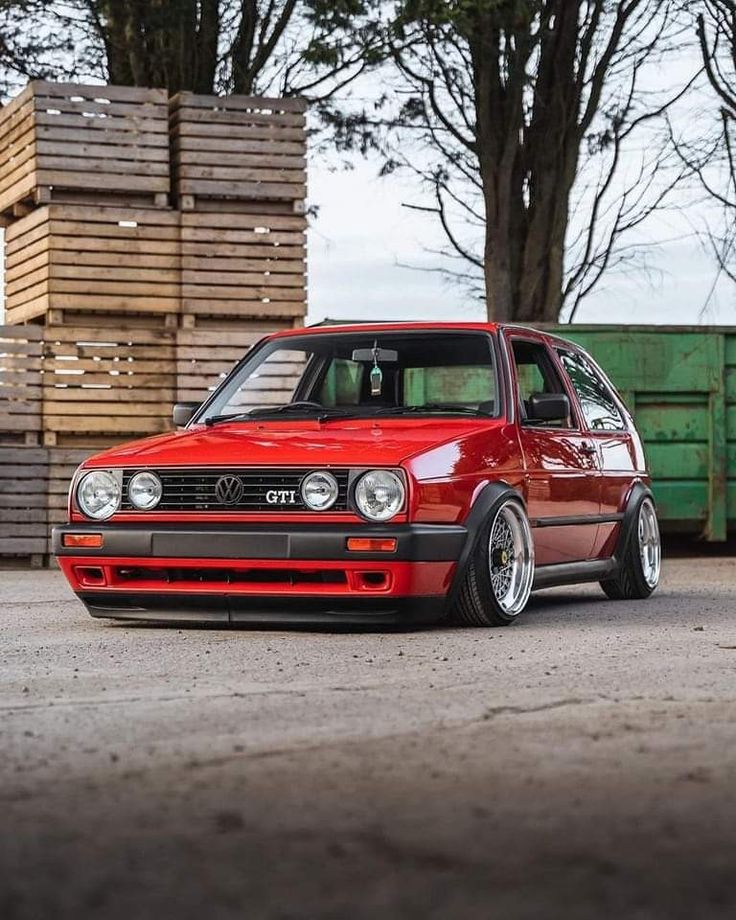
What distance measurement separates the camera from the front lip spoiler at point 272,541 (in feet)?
25.6

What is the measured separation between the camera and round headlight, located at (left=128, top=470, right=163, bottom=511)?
8352 millimetres

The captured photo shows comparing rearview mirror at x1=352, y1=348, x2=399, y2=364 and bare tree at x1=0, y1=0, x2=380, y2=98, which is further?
bare tree at x1=0, y1=0, x2=380, y2=98

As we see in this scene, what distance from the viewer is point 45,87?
52.3 ft

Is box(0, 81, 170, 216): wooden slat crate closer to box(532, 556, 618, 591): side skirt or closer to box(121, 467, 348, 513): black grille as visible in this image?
box(532, 556, 618, 591): side skirt

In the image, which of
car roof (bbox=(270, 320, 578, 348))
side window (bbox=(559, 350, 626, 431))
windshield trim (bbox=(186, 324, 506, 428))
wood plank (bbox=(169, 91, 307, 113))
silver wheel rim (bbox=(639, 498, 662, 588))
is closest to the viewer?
windshield trim (bbox=(186, 324, 506, 428))

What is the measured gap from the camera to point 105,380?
16078 millimetres

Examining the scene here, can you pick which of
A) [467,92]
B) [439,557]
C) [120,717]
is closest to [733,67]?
[467,92]

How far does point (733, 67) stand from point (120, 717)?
17375mm

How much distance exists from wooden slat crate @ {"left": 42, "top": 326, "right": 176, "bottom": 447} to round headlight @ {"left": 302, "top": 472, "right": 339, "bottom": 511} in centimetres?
830

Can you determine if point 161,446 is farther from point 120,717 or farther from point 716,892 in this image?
point 716,892

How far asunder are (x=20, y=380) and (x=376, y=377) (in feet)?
23.6

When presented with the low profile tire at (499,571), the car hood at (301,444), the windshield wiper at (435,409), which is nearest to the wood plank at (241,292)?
the car hood at (301,444)

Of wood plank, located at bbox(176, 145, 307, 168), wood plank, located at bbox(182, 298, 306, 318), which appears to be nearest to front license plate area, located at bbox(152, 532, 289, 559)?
wood plank, located at bbox(182, 298, 306, 318)

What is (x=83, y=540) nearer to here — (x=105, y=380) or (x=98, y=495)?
(x=98, y=495)
